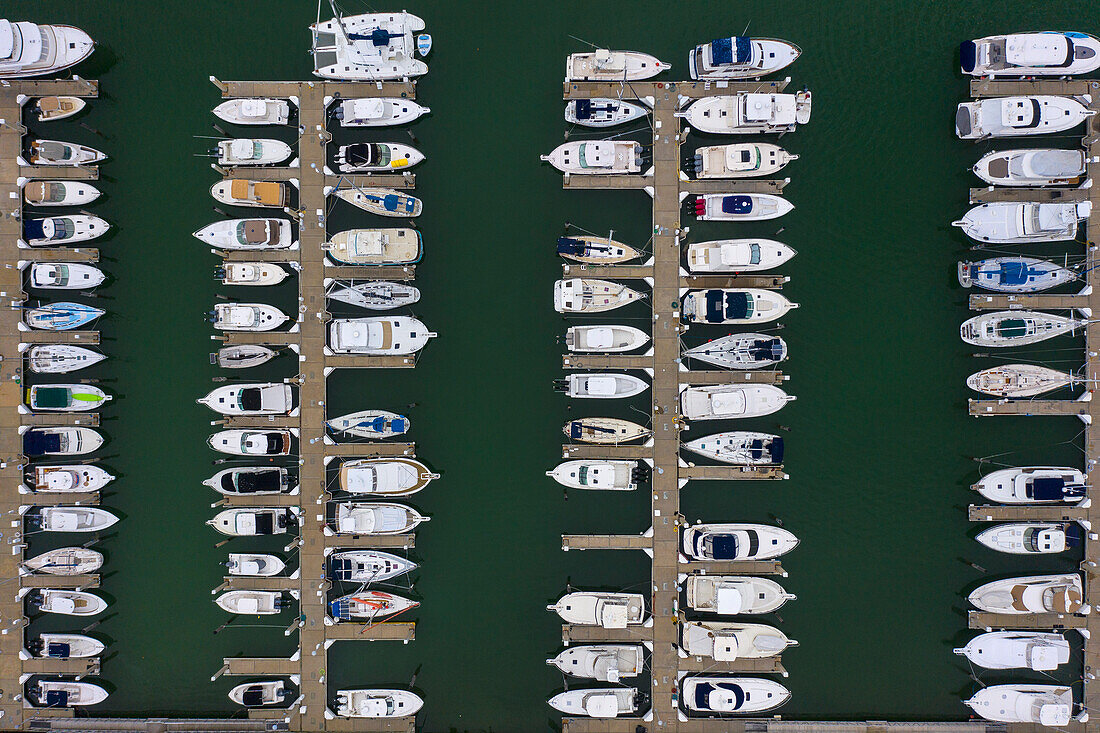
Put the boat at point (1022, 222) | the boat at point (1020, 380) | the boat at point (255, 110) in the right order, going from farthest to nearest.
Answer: the boat at point (255, 110) < the boat at point (1020, 380) < the boat at point (1022, 222)

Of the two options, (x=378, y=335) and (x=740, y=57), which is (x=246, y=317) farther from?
(x=740, y=57)

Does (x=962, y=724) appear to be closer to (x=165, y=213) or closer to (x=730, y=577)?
(x=730, y=577)

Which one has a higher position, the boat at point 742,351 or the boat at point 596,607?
the boat at point 742,351

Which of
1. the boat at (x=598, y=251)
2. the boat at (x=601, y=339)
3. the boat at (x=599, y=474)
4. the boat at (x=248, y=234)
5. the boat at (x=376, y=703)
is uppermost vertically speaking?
the boat at (x=248, y=234)

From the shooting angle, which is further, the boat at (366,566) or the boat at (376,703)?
the boat at (366,566)

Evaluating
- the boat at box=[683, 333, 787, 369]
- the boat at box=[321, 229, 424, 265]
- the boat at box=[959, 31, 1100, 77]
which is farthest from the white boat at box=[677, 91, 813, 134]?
the boat at box=[321, 229, 424, 265]

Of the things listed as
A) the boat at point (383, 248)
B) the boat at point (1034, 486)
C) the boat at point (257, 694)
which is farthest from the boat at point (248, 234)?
the boat at point (1034, 486)

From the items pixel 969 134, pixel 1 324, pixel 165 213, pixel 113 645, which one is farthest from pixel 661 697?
pixel 1 324

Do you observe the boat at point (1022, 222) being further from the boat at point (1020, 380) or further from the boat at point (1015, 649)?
the boat at point (1015, 649)
